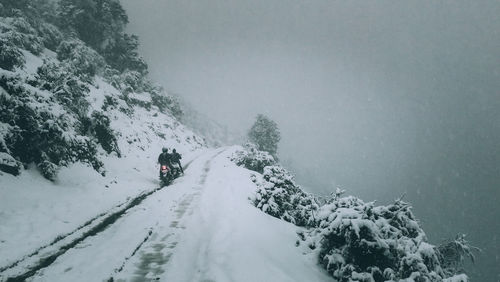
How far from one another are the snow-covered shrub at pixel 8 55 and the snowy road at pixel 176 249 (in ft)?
28.4

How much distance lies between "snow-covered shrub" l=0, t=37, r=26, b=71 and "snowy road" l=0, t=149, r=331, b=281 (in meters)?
8.66

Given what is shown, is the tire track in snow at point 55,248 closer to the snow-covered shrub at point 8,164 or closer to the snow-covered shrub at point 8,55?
the snow-covered shrub at point 8,164

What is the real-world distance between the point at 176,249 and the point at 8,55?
12.4 m

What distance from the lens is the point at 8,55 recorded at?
1295 centimetres

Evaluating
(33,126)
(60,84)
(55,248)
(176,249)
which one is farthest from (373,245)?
(60,84)

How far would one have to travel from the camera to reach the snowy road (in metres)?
5.95

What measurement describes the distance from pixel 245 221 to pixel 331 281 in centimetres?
348

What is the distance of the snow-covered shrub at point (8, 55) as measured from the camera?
12.8m

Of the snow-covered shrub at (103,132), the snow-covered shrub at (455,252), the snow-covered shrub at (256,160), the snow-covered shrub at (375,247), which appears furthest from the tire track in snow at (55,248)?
the snow-covered shrub at (256,160)

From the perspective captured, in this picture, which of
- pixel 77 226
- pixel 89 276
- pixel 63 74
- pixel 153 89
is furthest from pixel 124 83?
pixel 89 276

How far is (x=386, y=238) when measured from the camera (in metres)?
7.23

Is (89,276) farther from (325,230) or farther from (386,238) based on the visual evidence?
(386,238)

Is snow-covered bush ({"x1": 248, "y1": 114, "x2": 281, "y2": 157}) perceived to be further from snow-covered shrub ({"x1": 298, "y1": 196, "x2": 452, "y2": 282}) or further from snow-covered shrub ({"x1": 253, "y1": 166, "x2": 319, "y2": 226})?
snow-covered shrub ({"x1": 298, "y1": 196, "x2": 452, "y2": 282})

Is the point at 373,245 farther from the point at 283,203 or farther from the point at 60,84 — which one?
the point at 60,84
